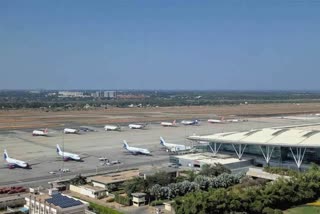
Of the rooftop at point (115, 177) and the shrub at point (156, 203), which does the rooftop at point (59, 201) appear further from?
the rooftop at point (115, 177)

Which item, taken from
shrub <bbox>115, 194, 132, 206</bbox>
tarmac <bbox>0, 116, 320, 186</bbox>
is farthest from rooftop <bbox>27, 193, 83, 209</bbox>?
tarmac <bbox>0, 116, 320, 186</bbox>

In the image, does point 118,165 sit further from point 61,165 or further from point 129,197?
point 129,197

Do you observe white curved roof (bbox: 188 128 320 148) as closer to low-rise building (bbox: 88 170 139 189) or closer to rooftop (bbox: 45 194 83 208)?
low-rise building (bbox: 88 170 139 189)

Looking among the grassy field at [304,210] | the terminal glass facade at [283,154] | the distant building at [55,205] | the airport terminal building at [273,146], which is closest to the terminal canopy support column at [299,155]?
the airport terminal building at [273,146]

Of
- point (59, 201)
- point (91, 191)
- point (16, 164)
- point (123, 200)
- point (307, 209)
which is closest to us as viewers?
point (59, 201)

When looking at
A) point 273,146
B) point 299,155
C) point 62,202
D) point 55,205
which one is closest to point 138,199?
point 62,202

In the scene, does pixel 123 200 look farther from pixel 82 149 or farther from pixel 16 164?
pixel 82 149
